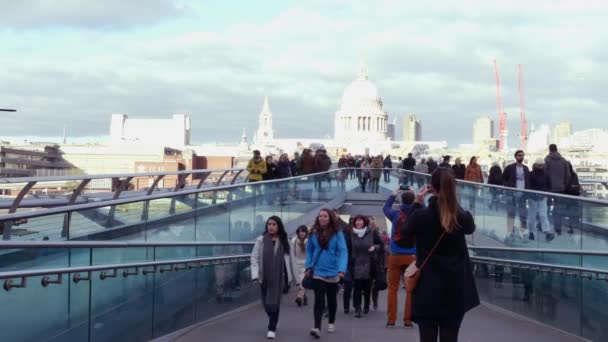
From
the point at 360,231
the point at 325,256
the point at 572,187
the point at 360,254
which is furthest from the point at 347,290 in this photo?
the point at 572,187

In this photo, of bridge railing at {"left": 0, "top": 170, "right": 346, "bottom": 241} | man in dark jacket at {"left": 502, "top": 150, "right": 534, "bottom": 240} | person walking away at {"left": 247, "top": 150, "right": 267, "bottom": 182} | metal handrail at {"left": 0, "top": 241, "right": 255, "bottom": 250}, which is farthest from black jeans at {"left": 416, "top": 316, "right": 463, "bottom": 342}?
person walking away at {"left": 247, "top": 150, "right": 267, "bottom": 182}

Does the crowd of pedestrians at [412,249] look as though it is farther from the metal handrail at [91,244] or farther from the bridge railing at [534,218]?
the metal handrail at [91,244]

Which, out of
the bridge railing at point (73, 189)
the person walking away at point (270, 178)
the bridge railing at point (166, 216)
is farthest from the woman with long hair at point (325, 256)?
the person walking away at point (270, 178)

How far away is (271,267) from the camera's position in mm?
10578

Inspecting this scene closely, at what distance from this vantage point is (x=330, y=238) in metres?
10.7

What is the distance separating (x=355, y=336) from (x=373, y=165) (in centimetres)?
2769

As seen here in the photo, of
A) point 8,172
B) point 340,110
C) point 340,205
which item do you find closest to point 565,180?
point 340,205

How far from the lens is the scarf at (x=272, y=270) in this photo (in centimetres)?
1054

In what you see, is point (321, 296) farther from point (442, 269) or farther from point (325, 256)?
point (442, 269)

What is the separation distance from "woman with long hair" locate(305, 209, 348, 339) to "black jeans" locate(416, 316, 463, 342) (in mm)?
4069

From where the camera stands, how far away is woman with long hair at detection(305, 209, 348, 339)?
10.7 m

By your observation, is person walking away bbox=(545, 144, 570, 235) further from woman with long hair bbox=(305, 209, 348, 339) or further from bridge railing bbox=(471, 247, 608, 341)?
woman with long hair bbox=(305, 209, 348, 339)

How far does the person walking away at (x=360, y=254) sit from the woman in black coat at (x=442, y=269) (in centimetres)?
602

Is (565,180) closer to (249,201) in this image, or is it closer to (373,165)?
(249,201)
